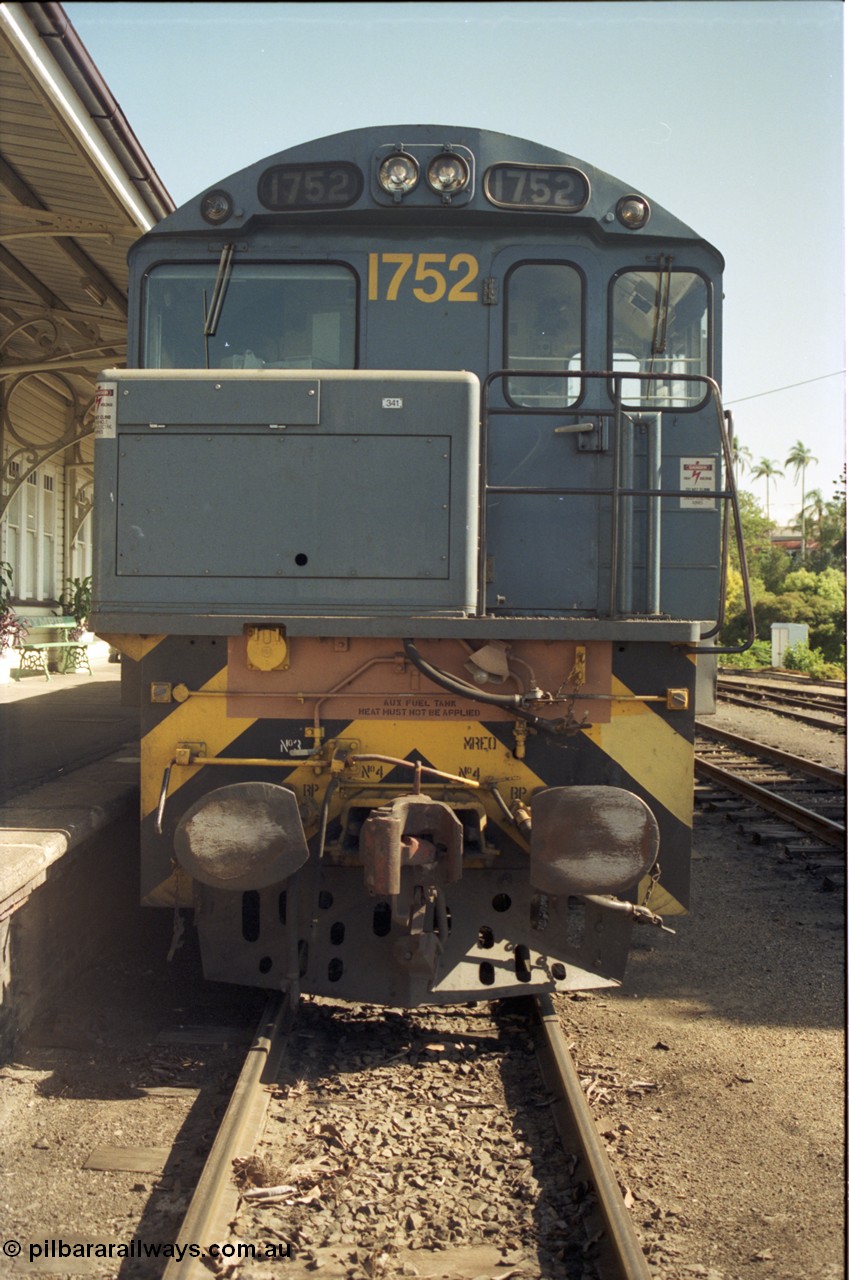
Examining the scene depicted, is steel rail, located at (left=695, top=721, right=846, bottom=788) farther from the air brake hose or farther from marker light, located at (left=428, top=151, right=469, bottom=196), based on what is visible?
marker light, located at (left=428, top=151, right=469, bottom=196)

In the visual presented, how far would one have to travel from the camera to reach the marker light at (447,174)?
187 inches

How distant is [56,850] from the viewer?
14.5 ft

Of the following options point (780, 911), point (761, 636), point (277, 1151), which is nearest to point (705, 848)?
point (780, 911)

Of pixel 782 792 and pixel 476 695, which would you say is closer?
pixel 476 695

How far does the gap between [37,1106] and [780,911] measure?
164 inches

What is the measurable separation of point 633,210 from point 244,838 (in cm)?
318

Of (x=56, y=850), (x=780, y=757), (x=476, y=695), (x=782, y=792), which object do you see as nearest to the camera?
(x=476, y=695)

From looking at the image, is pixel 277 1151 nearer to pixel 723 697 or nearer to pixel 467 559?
pixel 467 559

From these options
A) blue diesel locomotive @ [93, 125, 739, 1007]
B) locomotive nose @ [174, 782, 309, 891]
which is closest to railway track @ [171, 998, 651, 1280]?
blue diesel locomotive @ [93, 125, 739, 1007]

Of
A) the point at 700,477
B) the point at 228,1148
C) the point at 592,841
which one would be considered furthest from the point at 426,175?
the point at 228,1148

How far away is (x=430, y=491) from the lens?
4203 mm

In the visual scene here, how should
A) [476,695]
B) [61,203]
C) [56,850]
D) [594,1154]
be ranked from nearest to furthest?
[594,1154], [476,695], [56,850], [61,203]

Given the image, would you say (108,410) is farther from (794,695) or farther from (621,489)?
(794,695)

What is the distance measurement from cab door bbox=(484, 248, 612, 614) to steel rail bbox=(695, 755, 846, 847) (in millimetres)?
3407
